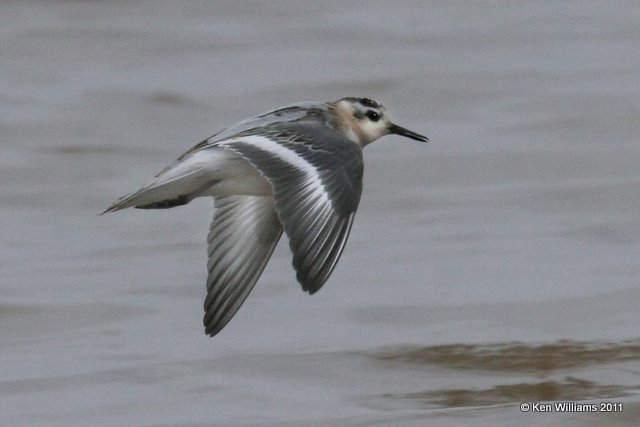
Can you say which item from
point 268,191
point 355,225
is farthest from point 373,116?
point 355,225

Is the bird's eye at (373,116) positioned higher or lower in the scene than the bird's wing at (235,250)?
higher

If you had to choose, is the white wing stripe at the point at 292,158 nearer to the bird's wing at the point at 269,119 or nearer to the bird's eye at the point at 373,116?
the bird's wing at the point at 269,119

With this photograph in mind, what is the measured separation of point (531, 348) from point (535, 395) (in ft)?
2.51

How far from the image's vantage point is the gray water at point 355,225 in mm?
7043

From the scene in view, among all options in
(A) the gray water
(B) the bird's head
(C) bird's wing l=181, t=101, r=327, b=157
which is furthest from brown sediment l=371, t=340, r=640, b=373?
(C) bird's wing l=181, t=101, r=327, b=157

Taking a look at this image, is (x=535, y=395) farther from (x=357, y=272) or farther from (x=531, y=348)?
(x=357, y=272)

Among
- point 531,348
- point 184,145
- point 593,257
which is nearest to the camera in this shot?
point 531,348

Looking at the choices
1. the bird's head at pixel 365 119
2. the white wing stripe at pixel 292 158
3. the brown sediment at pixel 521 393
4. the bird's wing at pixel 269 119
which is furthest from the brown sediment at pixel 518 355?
the white wing stripe at pixel 292 158

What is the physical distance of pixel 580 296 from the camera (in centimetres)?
829

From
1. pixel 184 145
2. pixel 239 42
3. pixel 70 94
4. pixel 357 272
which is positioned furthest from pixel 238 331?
pixel 239 42

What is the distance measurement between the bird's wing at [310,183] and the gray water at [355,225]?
99 centimetres

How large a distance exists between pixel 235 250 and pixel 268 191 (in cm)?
29

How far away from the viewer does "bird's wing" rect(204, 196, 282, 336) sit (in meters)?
6.59

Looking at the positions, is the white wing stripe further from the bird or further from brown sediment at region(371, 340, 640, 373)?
brown sediment at region(371, 340, 640, 373)
